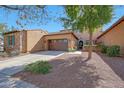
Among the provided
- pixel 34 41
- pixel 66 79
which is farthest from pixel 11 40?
pixel 66 79

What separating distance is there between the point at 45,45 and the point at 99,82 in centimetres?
1898

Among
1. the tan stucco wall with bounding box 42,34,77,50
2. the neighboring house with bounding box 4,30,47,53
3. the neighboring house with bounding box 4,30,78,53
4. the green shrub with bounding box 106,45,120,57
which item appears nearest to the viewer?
the green shrub with bounding box 106,45,120,57

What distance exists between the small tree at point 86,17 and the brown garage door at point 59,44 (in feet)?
36.1

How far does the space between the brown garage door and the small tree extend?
36.1 ft

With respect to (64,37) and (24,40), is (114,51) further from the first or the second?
(24,40)

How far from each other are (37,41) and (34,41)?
791 millimetres

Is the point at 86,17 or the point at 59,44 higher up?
the point at 86,17

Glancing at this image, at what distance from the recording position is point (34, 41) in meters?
23.1

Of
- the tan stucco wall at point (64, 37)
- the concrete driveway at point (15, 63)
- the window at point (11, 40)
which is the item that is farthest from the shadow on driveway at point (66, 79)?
the window at point (11, 40)

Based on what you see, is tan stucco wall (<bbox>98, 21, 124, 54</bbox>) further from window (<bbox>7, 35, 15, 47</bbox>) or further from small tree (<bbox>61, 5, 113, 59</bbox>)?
window (<bbox>7, 35, 15, 47</bbox>)

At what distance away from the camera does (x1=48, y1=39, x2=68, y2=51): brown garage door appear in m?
23.9

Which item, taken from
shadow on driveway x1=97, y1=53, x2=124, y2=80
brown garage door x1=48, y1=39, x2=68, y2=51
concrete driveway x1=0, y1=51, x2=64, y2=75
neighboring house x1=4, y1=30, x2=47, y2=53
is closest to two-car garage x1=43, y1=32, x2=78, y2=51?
brown garage door x1=48, y1=39, x2=68, y2=51

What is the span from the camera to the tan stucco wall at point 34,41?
22.2 metres

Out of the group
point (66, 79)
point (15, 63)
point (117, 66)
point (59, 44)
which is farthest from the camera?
point (59, 44)
